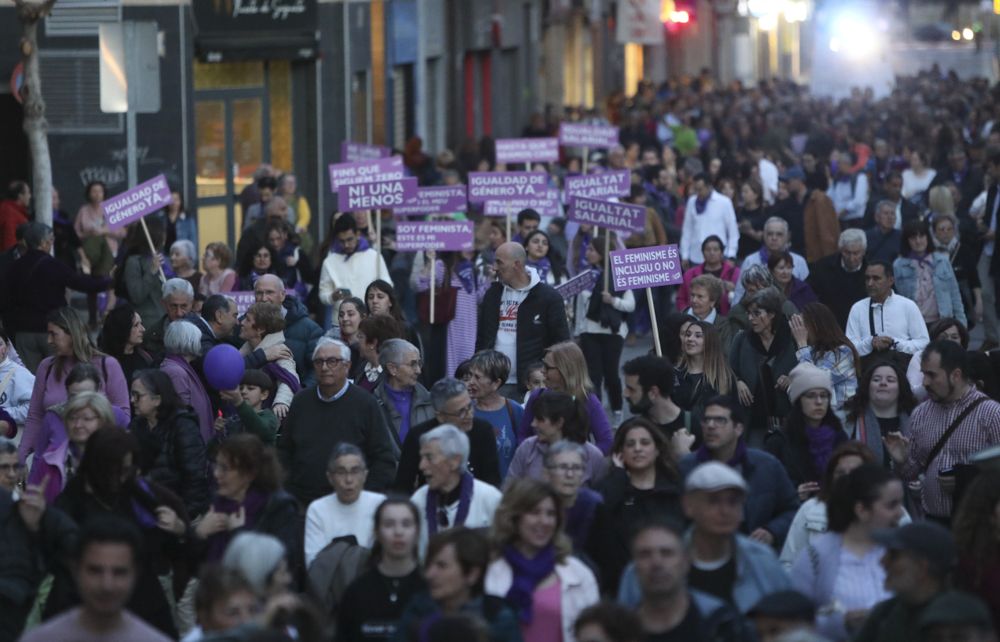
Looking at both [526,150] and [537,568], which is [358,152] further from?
[537,568]

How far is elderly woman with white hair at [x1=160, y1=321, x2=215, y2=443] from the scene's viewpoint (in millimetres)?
11227

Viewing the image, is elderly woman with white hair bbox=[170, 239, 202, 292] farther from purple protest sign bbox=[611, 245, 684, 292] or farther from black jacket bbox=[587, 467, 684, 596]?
black jacket bbox=[587, 467, 684, 596]

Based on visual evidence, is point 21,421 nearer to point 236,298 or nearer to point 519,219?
point 236,298

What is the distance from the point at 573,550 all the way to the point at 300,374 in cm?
496

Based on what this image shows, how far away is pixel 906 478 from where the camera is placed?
10.4 meters

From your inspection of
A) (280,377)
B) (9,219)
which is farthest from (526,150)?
(280,377)

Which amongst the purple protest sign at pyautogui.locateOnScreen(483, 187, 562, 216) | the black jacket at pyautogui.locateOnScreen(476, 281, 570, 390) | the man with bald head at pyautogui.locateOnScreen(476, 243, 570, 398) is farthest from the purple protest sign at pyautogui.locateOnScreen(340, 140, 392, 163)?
the black jacket at pyautogui.locateOnScreen(476, 281, 570, 390)

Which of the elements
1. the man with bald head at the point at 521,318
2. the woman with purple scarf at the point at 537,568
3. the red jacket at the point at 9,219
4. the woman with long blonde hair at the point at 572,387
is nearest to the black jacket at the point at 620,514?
the woman with purple scarf at the point at 537,568

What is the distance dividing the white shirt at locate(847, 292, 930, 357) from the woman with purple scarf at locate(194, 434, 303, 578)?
5037mm

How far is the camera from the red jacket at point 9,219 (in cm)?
2042

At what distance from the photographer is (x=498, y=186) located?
19047mm

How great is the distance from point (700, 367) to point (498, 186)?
24.6ft

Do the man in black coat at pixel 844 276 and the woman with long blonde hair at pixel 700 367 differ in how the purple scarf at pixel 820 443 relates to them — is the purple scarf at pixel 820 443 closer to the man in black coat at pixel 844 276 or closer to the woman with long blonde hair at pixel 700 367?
the woman with long blonde hair at pixel 700 367

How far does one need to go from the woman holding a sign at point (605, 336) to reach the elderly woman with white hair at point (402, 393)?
463 cm
